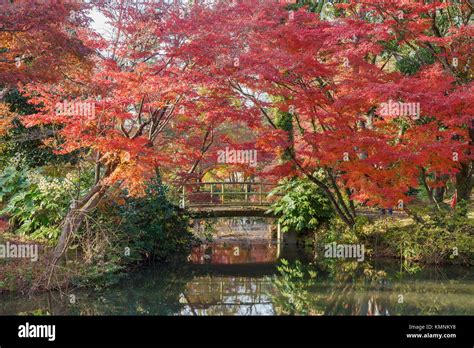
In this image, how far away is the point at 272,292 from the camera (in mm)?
9680

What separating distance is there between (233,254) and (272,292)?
546cm

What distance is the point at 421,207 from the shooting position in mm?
13172

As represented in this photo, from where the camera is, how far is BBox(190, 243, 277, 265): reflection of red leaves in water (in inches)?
540

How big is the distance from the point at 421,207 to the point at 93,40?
8286 millimetres

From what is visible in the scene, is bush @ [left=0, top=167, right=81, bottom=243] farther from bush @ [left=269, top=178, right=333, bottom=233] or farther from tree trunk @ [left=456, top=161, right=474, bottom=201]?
tree trunk @ [left=456, top=161, right=474, bottom=201]

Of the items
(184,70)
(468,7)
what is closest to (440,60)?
(468,7)

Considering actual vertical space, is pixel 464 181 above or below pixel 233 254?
above

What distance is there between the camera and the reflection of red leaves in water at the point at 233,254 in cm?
1371

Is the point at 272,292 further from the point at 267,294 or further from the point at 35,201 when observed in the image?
the point at 35,201

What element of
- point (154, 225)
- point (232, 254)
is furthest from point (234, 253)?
point (154, 225)

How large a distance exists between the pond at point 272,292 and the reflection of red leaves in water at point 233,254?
0.20 meters
